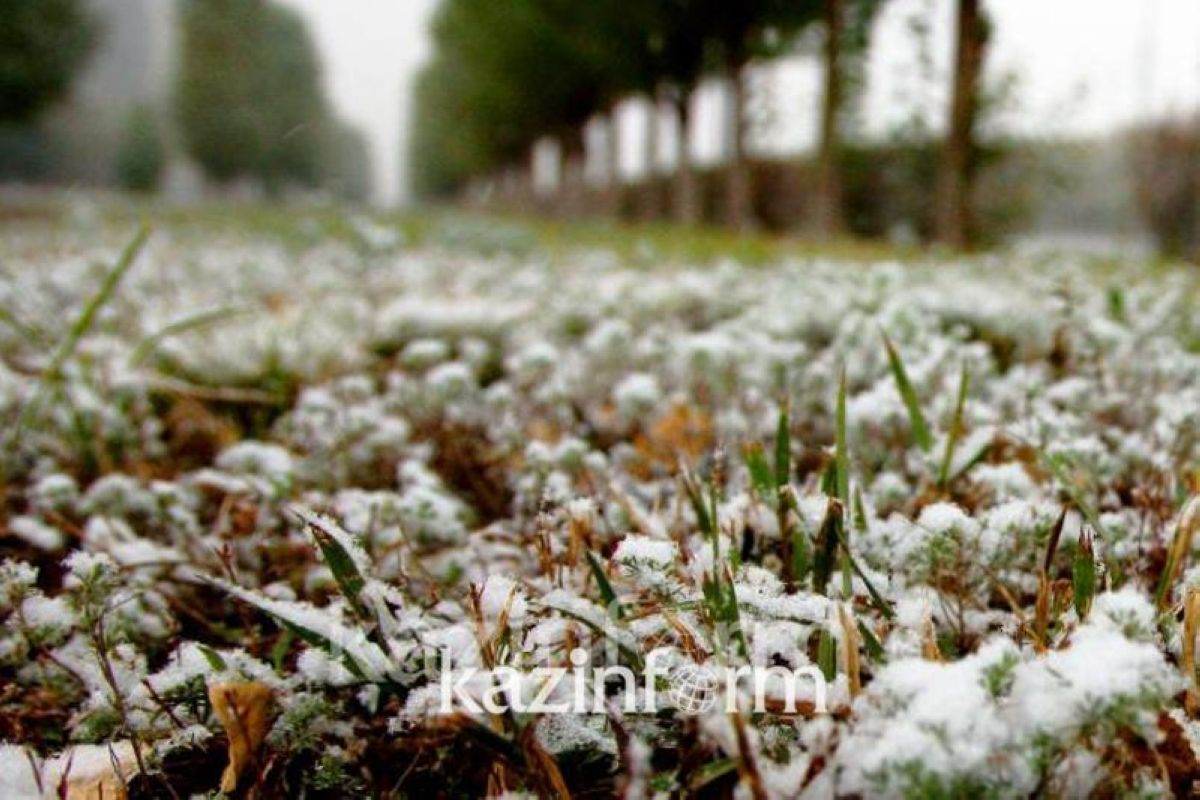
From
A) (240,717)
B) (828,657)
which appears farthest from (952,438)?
(240,717)

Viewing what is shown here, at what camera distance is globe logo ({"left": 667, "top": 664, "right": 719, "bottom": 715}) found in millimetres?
1025

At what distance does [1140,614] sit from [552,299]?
3.18m

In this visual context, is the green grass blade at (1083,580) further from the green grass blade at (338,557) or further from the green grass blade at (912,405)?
the green grass blade at (338,557)

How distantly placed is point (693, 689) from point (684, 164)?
754 inches

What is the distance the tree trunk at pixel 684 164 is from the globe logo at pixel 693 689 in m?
18.3

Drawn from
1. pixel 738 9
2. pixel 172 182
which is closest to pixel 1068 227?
pixel 738 9

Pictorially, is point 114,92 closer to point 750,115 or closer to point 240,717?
point 750,115

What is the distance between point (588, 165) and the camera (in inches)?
1243

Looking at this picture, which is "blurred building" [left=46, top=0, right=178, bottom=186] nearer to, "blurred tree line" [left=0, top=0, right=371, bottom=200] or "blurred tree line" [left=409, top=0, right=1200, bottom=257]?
"blurred tree line" [left=0, top=0, right=371, bottom=200]

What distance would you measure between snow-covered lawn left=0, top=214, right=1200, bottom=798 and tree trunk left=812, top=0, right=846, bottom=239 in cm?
954

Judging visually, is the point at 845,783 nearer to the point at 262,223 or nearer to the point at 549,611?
the point at 549,611

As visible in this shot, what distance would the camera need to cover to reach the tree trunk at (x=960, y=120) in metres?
9.45

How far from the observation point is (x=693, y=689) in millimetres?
1045

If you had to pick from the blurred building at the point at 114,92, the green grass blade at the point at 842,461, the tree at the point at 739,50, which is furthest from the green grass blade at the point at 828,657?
the blurred building at the point at 114,92
